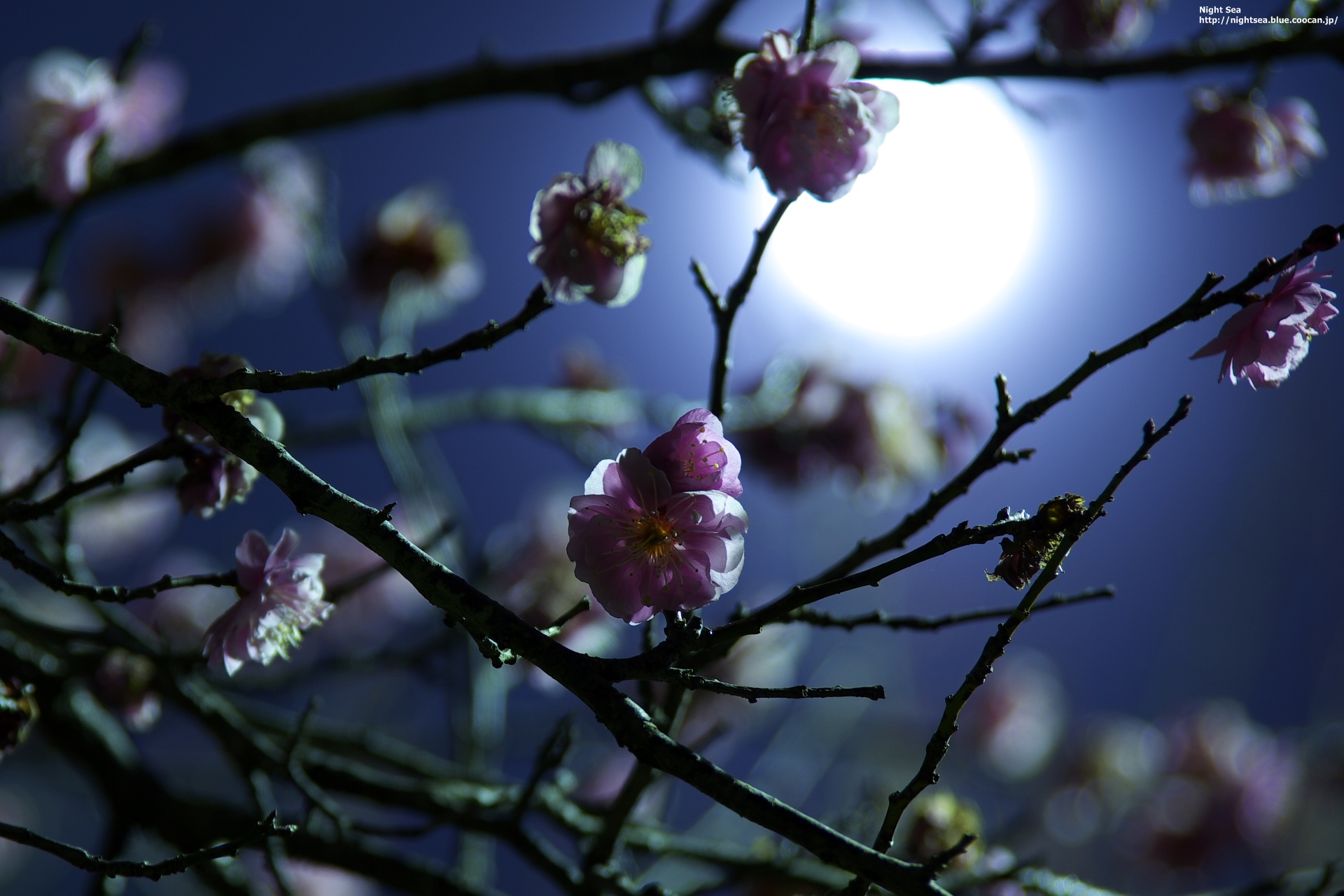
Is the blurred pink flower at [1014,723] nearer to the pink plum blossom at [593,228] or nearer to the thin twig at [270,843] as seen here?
the thin twig at [270,843]

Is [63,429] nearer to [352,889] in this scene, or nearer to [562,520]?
[562,520]

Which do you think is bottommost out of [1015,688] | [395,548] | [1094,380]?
[395,548]

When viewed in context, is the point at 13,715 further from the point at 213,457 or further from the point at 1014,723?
the point at 1014,723

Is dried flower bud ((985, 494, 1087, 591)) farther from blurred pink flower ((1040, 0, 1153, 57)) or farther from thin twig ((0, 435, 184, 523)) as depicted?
blurred pink flower ((1040, 0, 1153, 57))

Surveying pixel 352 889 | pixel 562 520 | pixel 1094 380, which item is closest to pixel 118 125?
pixel 562 520

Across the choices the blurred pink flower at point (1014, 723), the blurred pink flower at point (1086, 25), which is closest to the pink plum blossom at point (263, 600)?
the blurred pink flower at point (1086, 25)

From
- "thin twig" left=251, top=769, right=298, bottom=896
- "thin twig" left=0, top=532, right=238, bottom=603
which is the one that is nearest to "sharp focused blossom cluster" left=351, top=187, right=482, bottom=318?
"thin twig" left=251, top=769, right=298, bottom=896
